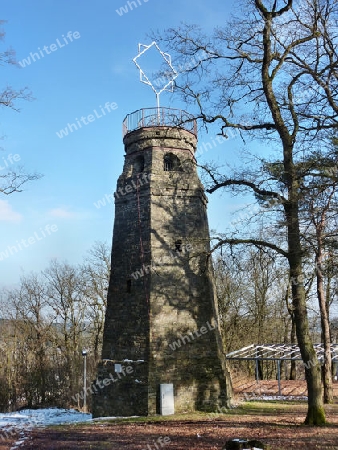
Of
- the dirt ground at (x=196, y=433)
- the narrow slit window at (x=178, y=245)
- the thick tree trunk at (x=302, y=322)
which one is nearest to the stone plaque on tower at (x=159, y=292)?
the narrow slit window at (x=178, y=245)

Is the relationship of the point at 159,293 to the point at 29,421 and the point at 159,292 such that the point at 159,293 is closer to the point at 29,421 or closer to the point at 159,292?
the point at 159,292

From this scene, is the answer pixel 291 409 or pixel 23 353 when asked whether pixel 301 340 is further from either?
pixel 23 353

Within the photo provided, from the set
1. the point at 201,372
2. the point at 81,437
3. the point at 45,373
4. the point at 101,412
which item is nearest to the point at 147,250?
the point at 201,372

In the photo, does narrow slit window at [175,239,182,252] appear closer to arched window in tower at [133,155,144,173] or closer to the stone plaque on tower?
the stone plaque on tower

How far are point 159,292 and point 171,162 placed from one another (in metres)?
5.20

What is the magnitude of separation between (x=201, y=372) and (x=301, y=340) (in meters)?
5.39

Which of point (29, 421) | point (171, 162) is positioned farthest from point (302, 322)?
point (29, 421)

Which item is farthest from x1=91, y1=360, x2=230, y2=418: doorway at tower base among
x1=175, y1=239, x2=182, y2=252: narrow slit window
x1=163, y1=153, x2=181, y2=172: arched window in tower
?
x1=163, y1=153, x2=181, y2=172: arched window in tower

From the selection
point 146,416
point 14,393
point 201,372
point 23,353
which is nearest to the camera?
point 146,416

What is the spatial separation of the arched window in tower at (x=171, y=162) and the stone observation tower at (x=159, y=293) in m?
0.04

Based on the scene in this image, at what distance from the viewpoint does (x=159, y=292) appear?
15070 mm

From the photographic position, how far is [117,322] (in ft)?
50.9

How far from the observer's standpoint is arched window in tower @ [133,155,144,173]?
16938mm

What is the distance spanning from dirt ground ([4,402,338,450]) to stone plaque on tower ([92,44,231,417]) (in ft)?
4.22
